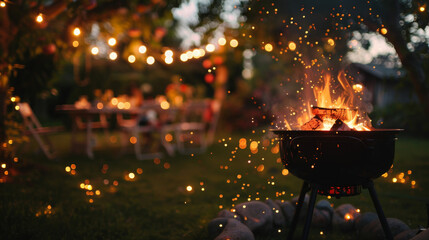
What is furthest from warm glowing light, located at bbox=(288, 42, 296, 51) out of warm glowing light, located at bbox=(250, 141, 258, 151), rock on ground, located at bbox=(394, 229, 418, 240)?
warm glowing light, located at bbox=(250, 141, 258, 151)

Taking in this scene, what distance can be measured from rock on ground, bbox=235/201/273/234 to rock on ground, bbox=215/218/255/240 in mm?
205

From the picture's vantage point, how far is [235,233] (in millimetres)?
2273

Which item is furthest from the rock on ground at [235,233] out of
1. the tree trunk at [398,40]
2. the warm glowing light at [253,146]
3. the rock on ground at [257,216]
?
the warm glowing light at [253,146]

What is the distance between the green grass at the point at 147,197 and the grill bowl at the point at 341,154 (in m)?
0.82

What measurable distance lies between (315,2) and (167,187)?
262cm

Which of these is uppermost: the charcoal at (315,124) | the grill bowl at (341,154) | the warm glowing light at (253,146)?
the charcoal at (315,124)

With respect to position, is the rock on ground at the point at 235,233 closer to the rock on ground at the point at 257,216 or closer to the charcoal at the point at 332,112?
the rock on ground at the point at 257,216

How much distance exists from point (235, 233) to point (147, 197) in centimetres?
174

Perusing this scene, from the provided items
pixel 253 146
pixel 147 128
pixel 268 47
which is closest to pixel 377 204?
pixel 268 47

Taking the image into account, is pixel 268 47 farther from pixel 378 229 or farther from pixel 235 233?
pixel 235 233

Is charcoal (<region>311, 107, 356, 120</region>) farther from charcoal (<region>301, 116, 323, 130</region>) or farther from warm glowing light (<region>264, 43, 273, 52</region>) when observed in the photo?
warm glowing light (<region>264, 43, 273, 52</region>)

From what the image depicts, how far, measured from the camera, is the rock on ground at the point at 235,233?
7.36ft

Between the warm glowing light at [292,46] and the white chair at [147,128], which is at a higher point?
the warm glowing light at [292,46]

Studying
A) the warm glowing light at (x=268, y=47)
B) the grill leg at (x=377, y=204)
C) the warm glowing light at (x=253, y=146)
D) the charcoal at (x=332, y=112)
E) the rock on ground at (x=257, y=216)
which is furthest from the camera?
the warm glowing light at (x=253, y=146)
